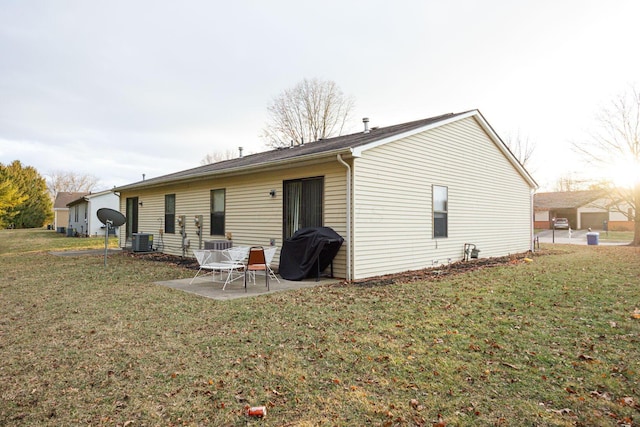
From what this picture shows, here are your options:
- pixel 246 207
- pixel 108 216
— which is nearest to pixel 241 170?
pixel 246 207

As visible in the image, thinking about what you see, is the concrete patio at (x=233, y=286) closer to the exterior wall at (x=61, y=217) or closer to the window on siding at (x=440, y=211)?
the window on siding at (x=440, y=211)

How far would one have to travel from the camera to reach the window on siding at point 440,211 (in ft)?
32.8

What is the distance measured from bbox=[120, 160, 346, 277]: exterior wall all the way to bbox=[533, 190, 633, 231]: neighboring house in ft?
124

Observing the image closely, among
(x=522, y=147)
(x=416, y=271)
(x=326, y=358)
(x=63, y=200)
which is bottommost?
(x=326, y=358)

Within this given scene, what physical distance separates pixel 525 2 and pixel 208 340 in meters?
10.9

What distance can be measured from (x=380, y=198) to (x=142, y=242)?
10458 millimetres

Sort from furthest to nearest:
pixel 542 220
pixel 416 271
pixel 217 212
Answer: pixel 542 220 < pixel 217 212 < pixel 416 271

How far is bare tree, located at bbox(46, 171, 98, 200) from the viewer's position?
5575 cm

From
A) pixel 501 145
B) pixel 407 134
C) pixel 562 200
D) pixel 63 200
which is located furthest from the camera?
pixel 562 200

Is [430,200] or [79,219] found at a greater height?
[430,200]

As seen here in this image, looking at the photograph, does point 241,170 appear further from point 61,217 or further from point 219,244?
point 61,217

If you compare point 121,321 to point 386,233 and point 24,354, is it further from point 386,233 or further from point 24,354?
point 386,233

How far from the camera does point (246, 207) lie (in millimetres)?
10477

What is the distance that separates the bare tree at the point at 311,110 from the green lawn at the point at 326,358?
23063 millimetres
